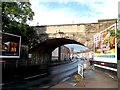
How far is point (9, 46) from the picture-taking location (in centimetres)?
2477

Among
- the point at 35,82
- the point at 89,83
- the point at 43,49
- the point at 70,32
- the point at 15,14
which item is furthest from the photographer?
the point at 43,49

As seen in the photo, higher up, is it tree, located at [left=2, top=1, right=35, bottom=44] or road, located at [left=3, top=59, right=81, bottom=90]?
tree, located at [left=2, top=1, right=35, bottom=44]

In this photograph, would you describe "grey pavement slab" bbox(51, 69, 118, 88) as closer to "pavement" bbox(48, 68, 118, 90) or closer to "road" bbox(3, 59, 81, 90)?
"pavement" bbox(48, 68, 118, 90)

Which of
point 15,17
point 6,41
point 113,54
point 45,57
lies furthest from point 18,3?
point 45,57

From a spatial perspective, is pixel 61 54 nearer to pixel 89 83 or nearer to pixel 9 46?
pixel 9 46

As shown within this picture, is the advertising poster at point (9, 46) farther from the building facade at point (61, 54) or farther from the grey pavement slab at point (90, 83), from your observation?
the building facade at point (61, 54)

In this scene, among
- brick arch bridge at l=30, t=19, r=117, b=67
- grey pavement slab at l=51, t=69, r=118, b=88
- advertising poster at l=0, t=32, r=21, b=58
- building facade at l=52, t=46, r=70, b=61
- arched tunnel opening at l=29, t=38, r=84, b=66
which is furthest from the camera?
building facade at l=52, t=46, r=70, b=61

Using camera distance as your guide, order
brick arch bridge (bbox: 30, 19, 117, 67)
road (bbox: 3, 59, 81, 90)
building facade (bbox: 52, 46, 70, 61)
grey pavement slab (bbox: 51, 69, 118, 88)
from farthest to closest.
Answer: building facade (bbox: 52, 46, 70, 61) → brick arch bridge (bbox: 30, 19, 117, 67) → road (bbox: 3, 59, 81, 90) → grey pavement slab (bbox: 51, 69, 118, 88)

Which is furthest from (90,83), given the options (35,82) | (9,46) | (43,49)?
(43,49)

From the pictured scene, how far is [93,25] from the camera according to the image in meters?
36.9

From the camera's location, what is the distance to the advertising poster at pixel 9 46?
922 inches

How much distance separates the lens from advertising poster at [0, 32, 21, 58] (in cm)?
2342

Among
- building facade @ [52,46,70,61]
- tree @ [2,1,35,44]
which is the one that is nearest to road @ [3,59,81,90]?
tree @ [2,1,35,44]

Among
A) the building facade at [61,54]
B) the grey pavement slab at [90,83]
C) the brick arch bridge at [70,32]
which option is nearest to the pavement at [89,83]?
the grey pavement slab at [90,83]
